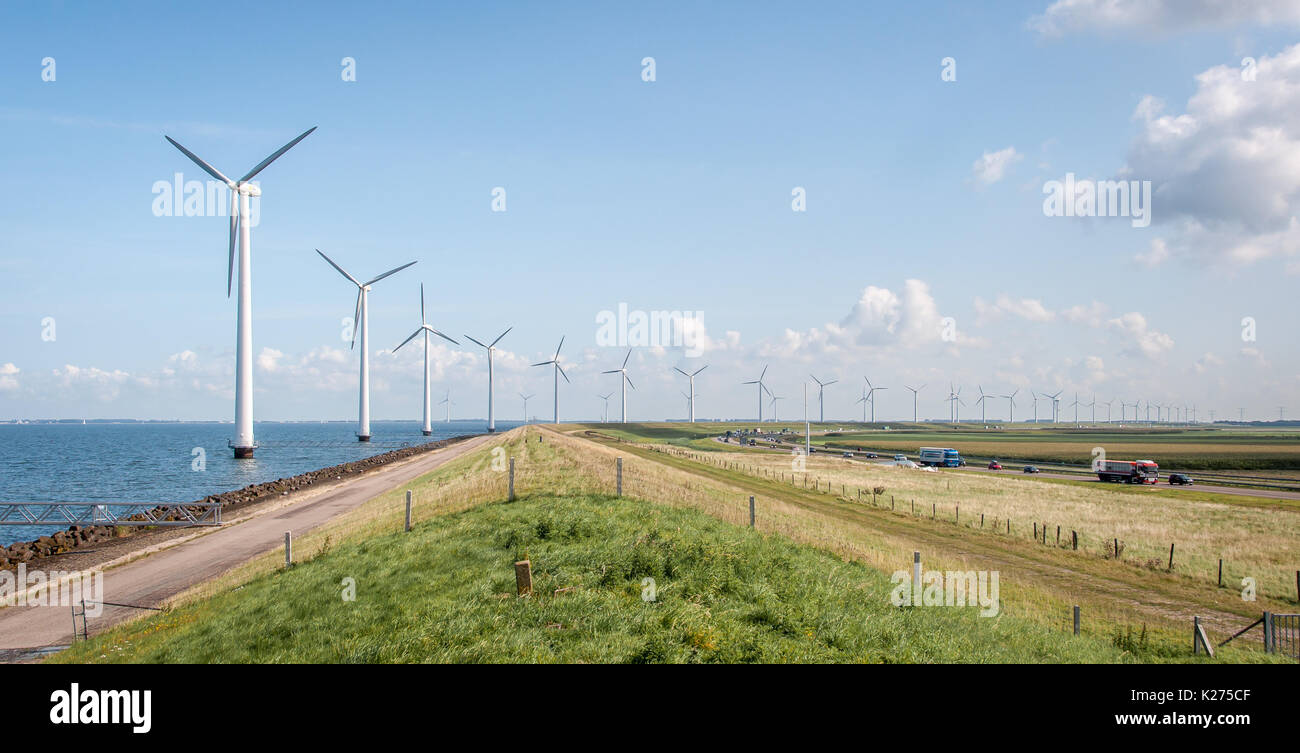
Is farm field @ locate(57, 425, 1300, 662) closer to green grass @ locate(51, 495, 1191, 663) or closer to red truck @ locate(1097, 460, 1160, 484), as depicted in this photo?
green grass @ locate(51, 495, 1191, 663)

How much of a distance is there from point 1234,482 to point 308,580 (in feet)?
364

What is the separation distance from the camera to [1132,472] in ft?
285

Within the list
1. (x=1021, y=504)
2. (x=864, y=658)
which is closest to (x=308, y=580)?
(x=864, y=658)

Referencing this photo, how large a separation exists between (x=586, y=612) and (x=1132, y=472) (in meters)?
96.3

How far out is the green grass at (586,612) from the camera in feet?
40.2

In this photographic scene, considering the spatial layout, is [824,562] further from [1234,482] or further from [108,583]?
[1234,482]

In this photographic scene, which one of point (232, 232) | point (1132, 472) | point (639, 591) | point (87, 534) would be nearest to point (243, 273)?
point (232, 232)

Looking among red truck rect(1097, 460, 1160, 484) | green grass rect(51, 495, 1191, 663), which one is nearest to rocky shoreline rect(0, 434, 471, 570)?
green grass rect(51, 495, 1191, 663)

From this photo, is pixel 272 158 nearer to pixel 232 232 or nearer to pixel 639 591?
pixel 232 232

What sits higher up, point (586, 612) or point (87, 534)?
point (586, 612)

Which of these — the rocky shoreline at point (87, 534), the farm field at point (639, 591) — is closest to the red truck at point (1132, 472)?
the farm field at point (639, 591)

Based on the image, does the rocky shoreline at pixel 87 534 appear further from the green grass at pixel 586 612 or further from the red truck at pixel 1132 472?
the red truck at pixel 1132 472
